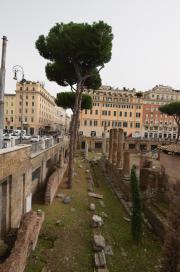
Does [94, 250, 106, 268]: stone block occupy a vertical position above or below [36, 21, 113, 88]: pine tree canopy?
below

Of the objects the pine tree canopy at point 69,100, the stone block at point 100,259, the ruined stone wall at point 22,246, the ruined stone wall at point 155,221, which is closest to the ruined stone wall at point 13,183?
the ruined stone wall at point 22,246

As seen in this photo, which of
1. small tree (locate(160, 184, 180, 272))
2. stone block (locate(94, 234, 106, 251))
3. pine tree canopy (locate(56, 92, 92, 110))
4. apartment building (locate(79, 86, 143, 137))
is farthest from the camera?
apartment building (locate(79, 86, 143, 137))

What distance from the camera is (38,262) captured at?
8.38m

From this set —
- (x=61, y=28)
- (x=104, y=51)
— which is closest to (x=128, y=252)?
(x=104, y=51)

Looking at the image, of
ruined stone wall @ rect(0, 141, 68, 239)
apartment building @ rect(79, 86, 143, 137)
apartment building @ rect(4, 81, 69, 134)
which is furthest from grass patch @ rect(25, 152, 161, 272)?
apartment building @ rect(4, 81, 69, 134)

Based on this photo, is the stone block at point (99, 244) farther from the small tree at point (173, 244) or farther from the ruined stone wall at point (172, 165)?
the ruined stone wall at point (172, 165)

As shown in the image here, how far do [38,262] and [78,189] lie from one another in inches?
409

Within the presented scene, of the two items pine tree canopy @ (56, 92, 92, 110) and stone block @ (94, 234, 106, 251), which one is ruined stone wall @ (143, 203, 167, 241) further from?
pine tree canopy @ (56, 92, 92, 110)

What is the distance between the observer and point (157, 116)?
73.2m

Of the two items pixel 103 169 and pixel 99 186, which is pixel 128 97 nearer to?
pixel 103 169

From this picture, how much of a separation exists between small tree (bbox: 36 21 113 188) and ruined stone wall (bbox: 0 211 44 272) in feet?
31.0

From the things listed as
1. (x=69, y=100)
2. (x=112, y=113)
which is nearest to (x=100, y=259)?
(x=69, y=100)

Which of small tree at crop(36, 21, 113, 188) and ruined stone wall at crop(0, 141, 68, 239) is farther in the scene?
small tree at crop(36, 21, 113, 188)

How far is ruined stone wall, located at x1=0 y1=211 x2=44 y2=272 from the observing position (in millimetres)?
6414
